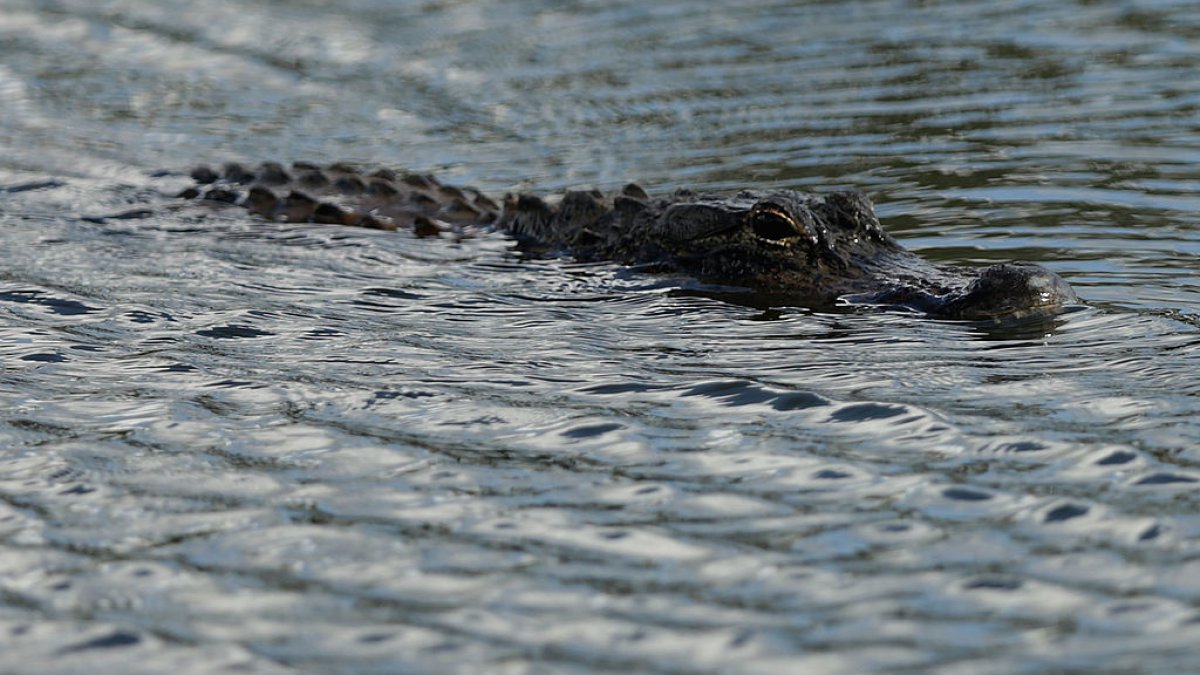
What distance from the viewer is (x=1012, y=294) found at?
5.75 m

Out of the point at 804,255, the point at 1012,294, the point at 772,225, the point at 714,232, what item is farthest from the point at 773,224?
the point at 1012,294

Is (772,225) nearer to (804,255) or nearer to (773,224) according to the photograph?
(773,224)

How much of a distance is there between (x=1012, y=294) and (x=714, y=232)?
61.7 inches

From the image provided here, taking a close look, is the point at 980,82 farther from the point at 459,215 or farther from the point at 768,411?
the point at 768,411

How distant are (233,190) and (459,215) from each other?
143 centimetres

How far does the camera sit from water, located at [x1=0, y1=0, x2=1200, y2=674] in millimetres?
3373

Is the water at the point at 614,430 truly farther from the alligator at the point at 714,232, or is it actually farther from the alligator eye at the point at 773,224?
the alligator eye at the point at 773,224

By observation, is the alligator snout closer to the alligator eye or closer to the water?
the water

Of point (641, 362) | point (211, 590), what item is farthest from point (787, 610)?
point (641, 362)

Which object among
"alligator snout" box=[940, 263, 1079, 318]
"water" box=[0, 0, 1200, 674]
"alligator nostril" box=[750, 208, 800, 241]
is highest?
"alligator nostril" box=[750, 208, 800, 241]

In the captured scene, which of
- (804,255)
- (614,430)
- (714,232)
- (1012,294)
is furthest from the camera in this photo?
(714,232)

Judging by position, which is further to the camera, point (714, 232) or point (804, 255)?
point (714, 232)

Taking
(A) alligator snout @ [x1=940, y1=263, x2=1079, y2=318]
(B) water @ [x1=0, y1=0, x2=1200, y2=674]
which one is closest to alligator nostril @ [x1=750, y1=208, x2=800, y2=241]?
(B) water @ [x1=0, y1=0, x2=1200, y2=674]

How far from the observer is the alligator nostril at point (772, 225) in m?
6.68
